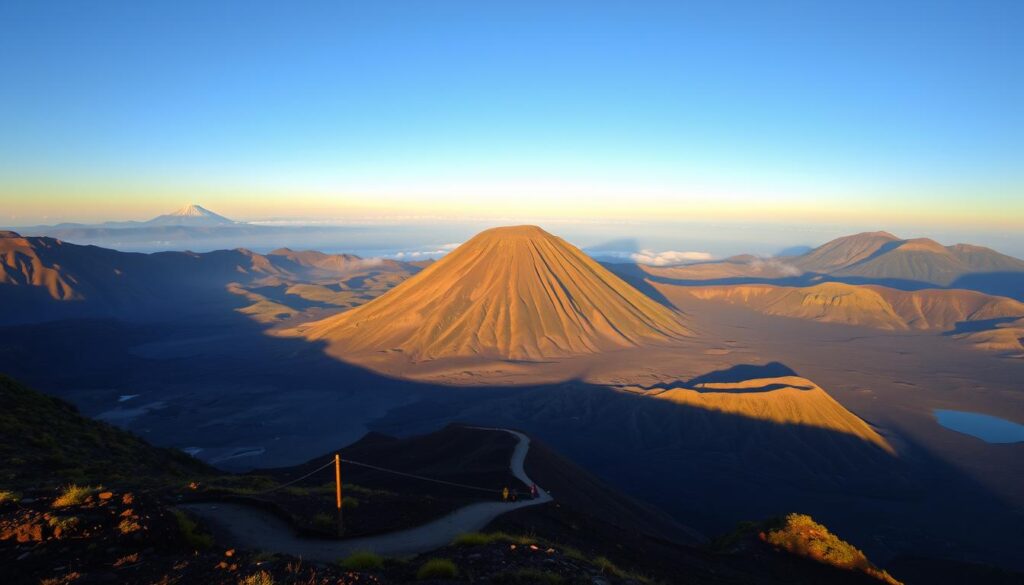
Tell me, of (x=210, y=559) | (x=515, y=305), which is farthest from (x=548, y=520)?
(x=515, y=305)

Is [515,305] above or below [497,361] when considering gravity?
above

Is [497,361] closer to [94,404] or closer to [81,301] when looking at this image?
[94,404]

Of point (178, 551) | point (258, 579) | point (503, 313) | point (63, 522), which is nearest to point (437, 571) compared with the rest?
point (258, 579)

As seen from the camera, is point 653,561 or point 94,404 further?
point 94,404

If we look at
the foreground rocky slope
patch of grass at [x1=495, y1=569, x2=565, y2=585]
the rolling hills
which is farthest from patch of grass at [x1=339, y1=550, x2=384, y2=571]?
the rolling hills

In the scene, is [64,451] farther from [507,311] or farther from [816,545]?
[507,311]
